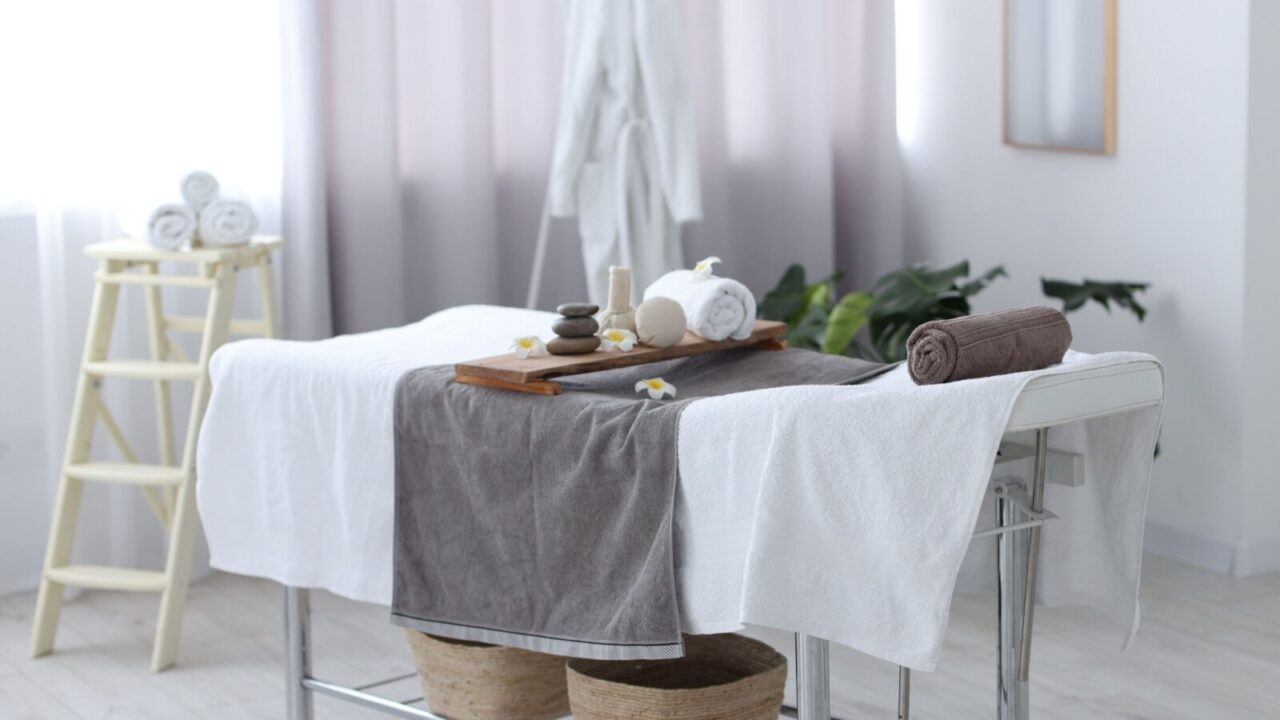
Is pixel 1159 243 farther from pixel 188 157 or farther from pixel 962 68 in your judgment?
pixel 188 157

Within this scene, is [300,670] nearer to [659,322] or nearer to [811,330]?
[659,322]

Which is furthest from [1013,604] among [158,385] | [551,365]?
[158,385]

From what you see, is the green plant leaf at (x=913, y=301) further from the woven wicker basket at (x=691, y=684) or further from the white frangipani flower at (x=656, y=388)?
the white frangipani flower at (x=656, y=388)

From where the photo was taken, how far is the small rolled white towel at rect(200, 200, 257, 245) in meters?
3.27

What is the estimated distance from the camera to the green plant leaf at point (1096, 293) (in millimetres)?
3666

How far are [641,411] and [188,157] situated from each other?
2.04 meters

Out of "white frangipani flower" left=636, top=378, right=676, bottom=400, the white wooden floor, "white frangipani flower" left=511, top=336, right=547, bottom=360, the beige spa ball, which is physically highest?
the beige spa ball

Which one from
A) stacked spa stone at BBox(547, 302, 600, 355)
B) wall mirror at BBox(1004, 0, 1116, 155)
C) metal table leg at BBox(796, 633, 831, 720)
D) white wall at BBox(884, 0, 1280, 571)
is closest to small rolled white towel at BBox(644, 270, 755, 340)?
stacked spa stone at BBox(547, 302, 600, 355)

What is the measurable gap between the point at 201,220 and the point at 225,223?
0.05 metres

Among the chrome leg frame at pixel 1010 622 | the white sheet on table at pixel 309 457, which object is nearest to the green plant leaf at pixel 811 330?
the white sheet on table at pixel 309 457

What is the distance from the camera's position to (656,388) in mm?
2133

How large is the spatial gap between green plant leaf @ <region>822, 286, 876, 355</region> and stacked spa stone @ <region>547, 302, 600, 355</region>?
60.5 inches

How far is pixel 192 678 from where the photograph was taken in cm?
313

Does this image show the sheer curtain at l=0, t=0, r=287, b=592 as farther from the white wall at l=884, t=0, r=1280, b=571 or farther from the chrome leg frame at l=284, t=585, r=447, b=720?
the white wall at l=884, t=0, r=1280, b=571
